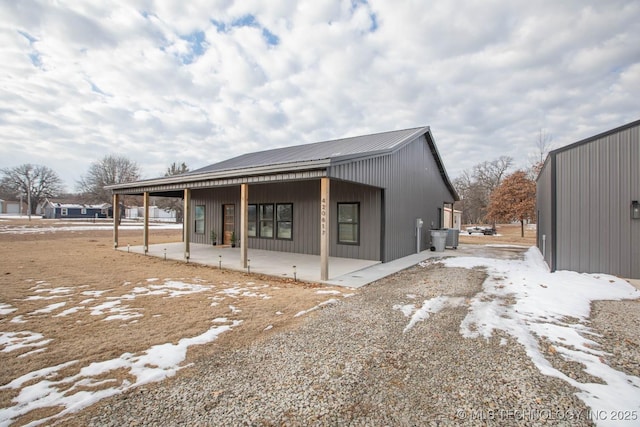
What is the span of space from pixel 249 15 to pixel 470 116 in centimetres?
1528

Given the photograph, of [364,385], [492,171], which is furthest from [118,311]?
[492,171]

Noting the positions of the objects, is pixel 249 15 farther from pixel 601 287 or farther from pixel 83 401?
pixel 601 287

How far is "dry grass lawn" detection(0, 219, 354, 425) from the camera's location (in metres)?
2.86

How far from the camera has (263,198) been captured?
12.1 meters

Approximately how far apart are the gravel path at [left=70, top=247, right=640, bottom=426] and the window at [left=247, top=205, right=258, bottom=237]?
9.14m

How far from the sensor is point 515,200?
20.9 meters

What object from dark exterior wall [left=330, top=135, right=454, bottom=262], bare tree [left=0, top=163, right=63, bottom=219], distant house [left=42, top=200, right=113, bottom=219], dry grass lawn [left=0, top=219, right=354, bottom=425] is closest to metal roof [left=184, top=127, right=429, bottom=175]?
dark exterior wall [left=330, top=135, right=454, bottom=262]

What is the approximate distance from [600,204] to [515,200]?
16576 millimetres

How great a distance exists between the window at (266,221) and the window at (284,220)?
41cm

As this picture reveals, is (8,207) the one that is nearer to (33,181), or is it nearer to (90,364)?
(33,181)

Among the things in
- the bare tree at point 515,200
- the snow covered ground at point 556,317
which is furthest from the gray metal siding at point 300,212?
the bare tree at point 515,200

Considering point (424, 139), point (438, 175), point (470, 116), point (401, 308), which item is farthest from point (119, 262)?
point (470, 116)

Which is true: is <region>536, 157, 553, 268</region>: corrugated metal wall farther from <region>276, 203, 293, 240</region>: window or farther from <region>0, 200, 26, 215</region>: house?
<region>0, 200, 26, 215</region>: house

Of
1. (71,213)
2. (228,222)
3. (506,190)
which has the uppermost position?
(506,190)
